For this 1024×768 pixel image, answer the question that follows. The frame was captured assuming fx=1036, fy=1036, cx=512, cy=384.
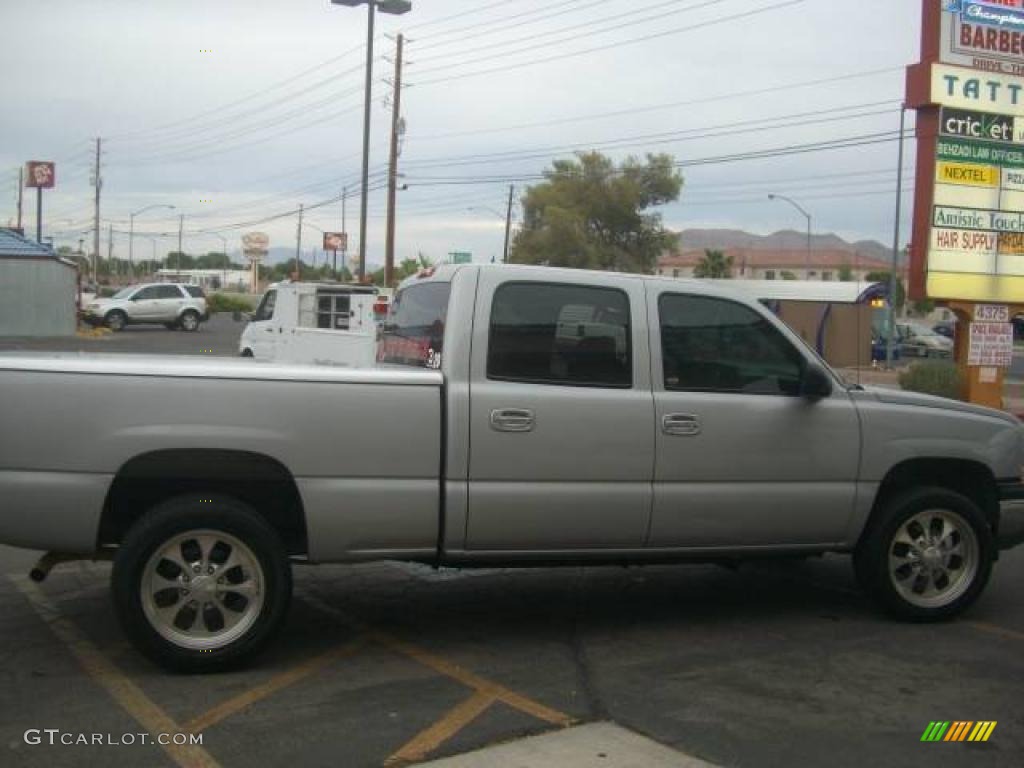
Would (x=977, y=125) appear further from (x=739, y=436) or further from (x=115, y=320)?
(x=115, y=320)

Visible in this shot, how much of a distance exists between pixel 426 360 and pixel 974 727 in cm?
305

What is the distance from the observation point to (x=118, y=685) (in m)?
4.67

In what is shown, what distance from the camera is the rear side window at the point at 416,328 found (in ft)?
17.7

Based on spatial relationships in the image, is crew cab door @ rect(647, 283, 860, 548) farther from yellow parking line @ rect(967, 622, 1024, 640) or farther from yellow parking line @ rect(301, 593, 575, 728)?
yellow parking line @ rect(301, 593, 575, 728)

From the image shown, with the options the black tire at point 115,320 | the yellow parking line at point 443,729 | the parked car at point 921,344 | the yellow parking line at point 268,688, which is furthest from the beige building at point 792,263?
the yellow parking line at point 443,729

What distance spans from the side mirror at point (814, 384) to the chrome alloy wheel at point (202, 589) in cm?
297

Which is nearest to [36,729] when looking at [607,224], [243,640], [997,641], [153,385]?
[243,640]

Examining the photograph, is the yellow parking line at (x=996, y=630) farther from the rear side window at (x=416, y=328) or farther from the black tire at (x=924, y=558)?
the rear side window at (x=416, y=328)

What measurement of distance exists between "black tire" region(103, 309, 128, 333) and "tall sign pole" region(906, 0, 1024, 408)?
3424 centimetres

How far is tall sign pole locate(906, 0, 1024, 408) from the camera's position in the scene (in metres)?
15.2

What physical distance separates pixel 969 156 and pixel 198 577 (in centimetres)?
1422

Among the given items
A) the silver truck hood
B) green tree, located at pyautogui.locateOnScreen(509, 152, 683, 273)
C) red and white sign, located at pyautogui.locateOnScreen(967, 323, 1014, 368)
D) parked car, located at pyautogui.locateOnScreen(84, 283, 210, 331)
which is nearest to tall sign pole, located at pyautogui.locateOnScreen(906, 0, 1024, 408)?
red and white sign, located at pyautogui.locateOnScreen(967, 323, 1014, 368)

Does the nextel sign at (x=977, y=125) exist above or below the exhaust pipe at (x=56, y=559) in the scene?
above

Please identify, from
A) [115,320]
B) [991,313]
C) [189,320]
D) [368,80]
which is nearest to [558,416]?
[991,313]
